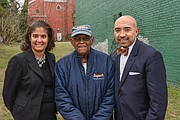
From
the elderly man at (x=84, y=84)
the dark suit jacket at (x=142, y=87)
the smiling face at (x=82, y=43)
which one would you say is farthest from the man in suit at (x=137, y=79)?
the smiling face at (x=82, y=43)

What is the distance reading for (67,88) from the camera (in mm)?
3047

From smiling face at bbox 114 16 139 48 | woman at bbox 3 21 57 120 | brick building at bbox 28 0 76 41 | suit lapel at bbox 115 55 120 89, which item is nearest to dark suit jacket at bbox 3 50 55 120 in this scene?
woman at bbox 3 21 57 120

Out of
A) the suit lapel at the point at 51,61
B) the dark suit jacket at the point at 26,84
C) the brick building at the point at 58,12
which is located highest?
the brick building at the point at 58,12

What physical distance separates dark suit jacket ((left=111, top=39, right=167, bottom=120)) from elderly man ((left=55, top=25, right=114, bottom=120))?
0.41 ft

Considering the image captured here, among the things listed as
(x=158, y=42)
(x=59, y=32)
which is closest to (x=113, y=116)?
(x=158, y=42)

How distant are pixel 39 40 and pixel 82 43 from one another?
0.52m

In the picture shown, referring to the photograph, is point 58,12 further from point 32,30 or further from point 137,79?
point 137,79

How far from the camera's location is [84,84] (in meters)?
3.01

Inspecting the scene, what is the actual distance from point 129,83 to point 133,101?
0.61 feet

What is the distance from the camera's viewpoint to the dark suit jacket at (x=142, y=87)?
9.03 feet

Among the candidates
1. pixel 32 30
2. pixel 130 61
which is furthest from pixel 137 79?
pixel 32 30

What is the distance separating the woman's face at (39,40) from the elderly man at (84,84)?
13.7 inches

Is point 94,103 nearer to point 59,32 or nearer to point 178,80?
point 178,80

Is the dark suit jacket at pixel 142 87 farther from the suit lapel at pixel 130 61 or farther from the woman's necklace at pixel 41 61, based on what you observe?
the woman's necklace at pixel 41 61
